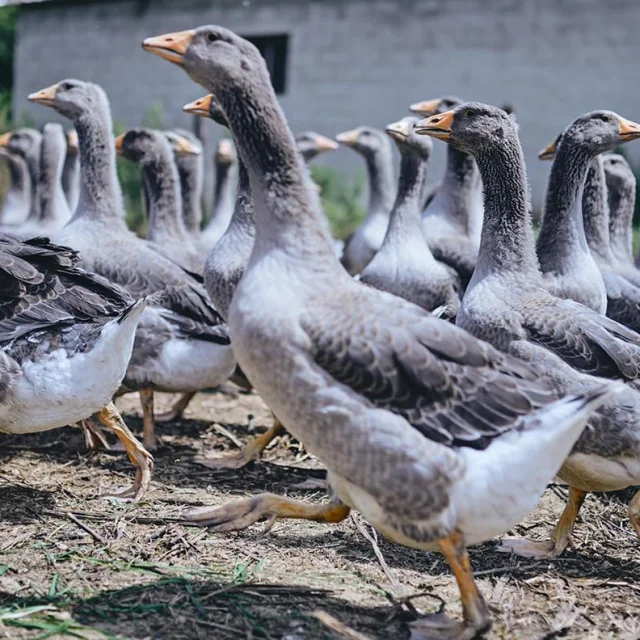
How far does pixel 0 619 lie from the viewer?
149 inches

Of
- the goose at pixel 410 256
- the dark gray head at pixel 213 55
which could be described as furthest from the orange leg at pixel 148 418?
the dark gray head at pixel 213 55

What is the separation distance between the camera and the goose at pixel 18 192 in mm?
13320

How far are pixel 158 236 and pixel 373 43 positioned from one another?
1308cm

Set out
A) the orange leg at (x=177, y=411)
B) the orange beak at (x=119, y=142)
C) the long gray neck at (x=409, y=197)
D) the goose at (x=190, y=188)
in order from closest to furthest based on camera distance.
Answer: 1. the orange leg at (x=177, y=411)
2. the long gray neck at (x=409, y=197)
3. the orange beak at (x=119, y=142)
4. the goose at (x=190, y=188)

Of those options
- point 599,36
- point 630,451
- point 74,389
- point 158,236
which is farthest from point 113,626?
point 599,36

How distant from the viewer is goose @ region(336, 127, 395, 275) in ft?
37.9

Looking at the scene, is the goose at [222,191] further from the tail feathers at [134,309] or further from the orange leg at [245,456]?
the tail feathers at [134,309]

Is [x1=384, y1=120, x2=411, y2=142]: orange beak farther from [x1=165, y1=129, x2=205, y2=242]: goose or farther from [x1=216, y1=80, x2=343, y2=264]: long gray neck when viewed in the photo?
[x1=216, y1=80, x2=343, y2=264]: long gray neck

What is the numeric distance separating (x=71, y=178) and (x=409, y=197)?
660cm

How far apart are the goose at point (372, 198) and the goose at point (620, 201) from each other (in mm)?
3221

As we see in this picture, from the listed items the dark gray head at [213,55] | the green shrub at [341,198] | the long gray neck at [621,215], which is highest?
the dark gray head at [213,55]

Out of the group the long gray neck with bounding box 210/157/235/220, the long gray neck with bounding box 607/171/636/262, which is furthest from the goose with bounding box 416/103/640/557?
the long gray neck with bounding box 210/157/235/220

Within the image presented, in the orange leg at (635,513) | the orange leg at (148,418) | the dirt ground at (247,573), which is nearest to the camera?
the dirt ground at (247,573)

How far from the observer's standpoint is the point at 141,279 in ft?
23.4
